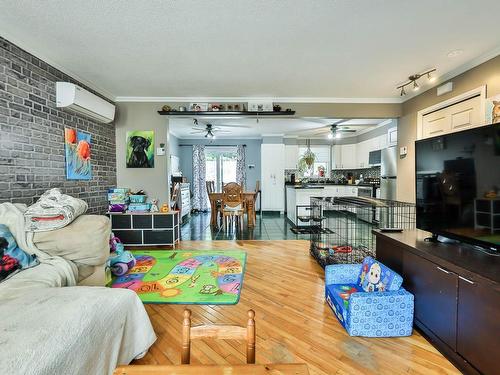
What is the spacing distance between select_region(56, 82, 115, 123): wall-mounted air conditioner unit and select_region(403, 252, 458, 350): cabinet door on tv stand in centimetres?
367

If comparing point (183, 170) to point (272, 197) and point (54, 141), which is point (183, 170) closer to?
point (272, 197)

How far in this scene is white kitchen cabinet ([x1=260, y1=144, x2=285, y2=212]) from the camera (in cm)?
669

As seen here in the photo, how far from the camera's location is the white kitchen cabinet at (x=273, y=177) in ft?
22.0

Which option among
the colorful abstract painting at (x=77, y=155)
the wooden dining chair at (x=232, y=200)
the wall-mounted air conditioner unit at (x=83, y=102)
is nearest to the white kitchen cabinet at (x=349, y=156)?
the wooden dining chair at (x=232, y=200)

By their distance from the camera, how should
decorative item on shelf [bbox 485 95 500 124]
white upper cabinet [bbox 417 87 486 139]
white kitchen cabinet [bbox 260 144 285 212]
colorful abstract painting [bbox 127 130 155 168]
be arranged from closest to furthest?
decorative item on shelf [bbox 485 95 500 124]
white upper cabinet [bbox 417 87 486 139]
colorful abstract painting [bbox 127 130 155 168]
white kitchen cabinet [bbox 260 144 285 212]

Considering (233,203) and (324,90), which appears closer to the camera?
(324,90)

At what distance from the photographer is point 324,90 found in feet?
11.4

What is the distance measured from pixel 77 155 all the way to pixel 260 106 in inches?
102

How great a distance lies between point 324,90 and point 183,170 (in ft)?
17.0

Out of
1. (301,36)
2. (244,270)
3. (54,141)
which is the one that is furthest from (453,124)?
(54,141)

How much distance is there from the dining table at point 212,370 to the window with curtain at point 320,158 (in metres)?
6.87

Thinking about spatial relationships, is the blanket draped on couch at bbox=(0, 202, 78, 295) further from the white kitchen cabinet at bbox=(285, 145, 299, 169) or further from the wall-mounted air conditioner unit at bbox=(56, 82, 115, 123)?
the white kitchen cabinet at bbox=(285, 145, 299, 169)

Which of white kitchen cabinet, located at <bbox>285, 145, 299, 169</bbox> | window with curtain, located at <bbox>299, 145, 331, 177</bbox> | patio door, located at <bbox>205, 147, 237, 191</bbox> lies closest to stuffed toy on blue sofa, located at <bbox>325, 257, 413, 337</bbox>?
white kitchen cabinet, located at <bbox>285, 145, 299, 169</bbox>

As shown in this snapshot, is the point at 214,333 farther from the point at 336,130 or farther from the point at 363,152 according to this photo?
the point at 363,152
